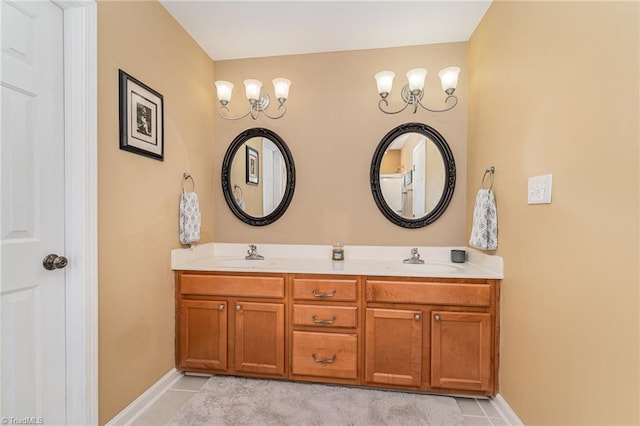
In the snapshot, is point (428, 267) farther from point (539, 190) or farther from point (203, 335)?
point (203, 335)

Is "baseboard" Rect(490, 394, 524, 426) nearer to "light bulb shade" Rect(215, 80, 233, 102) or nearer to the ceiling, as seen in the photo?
the ceiling

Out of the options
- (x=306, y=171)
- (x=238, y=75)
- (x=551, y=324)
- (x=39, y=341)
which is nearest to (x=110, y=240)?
(x=39, y=341)

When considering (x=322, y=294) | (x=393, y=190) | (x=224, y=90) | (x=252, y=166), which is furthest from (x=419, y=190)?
(x=224, y=90)

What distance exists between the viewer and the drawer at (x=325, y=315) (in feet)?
6.47

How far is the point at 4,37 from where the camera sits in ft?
3.75

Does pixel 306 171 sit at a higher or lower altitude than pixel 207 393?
higher

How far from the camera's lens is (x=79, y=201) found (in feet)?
4.55

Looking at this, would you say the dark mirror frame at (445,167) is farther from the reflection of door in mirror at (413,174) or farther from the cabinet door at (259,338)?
the cabinet door at (259,338)

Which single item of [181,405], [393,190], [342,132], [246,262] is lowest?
[181,405]

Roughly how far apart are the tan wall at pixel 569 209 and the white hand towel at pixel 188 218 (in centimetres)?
205

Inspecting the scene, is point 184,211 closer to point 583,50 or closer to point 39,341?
point 39,341

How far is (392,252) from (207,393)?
1634mm

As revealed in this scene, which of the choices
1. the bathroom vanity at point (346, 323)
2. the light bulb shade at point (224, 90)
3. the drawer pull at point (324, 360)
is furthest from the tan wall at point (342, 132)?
the drawer pull at point (324, 360)

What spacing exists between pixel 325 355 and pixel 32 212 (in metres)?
1.71
